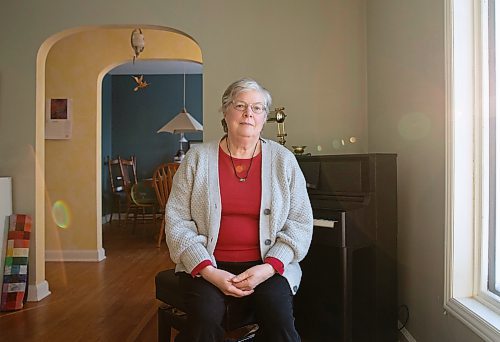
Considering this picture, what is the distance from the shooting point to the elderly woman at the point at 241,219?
1756 millimetres

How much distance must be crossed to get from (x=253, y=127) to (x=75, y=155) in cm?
351

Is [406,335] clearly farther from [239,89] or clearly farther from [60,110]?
[60,110]


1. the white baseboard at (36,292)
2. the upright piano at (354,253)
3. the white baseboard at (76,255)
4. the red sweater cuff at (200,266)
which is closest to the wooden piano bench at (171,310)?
the red sweater cuff at (200,266)

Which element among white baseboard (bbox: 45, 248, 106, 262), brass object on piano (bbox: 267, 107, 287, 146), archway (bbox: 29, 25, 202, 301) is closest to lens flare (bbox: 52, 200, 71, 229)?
archway (bbox: 29, 25, 202, 301)

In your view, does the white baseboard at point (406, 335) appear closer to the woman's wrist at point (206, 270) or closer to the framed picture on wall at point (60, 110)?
the woman's wrist at point (206, 270)

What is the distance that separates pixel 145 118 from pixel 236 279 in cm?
697

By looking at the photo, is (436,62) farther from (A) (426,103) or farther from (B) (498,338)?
(B) (498,338)

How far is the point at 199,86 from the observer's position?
824 centimetres

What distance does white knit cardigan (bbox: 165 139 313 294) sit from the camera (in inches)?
72.6

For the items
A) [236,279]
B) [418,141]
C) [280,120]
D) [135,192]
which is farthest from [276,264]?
[135,192]

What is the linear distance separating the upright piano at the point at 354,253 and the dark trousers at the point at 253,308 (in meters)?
0.52

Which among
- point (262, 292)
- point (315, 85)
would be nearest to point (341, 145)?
point (315, 85)

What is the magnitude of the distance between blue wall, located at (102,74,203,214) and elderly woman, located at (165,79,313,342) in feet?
21.0

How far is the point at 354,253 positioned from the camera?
235 cm
